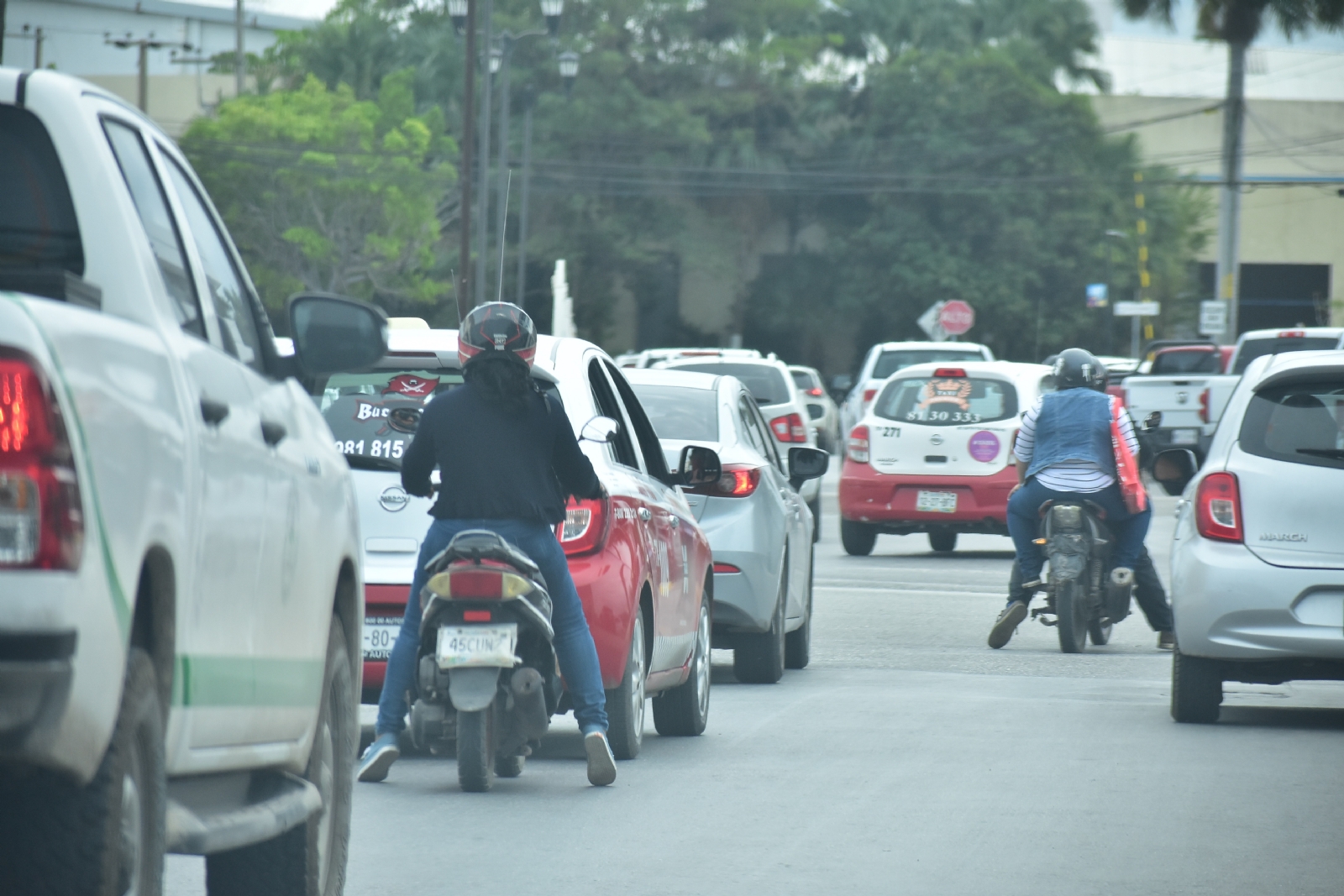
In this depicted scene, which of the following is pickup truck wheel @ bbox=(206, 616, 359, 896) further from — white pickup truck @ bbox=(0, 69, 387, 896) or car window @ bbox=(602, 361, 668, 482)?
car window @ bbox=(602, 361, 668, 482)

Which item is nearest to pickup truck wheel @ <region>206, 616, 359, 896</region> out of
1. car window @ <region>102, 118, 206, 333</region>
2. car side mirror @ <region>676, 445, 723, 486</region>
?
car window @ <region>102, 118, 206, 333</region>

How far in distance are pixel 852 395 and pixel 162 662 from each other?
99.5 ft

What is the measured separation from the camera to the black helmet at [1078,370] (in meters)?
14.1

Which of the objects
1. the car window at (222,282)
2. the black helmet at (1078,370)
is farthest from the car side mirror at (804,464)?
the car window at (222,282)

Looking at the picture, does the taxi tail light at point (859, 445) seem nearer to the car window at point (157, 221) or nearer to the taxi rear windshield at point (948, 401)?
the taxi rear windshield at point (948, 401)

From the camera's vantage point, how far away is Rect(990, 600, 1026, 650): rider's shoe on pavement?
1397 cm

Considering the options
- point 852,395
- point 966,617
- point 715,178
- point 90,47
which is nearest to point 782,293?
point 715,178

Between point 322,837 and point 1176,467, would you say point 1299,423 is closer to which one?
point 1176,467

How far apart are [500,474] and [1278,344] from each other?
2654 centimetres

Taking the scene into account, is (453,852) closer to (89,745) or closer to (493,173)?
(89,745)

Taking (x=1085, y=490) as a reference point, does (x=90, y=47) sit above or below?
above

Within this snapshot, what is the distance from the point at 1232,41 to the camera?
1870 inches

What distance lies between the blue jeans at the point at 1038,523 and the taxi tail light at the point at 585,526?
561 cm

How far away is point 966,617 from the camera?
1612 centimetres
